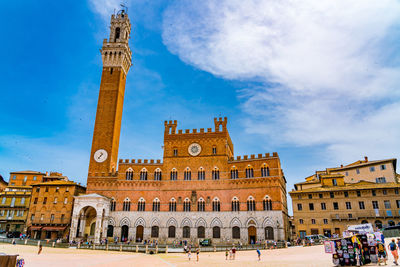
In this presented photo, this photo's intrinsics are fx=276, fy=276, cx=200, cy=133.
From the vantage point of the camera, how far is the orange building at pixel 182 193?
42219mm

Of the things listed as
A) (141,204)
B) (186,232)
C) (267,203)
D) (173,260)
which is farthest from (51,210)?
(267,203)

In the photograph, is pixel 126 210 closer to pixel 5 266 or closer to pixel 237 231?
pixel 237 231

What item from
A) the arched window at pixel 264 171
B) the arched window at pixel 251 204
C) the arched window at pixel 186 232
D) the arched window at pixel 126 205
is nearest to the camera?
the arched window at pixel 251 204

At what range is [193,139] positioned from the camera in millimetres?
48562

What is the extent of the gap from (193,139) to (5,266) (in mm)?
36231

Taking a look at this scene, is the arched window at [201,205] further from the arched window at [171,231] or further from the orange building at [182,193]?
the arched window at [171,231]

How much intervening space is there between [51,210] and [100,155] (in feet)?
40.4

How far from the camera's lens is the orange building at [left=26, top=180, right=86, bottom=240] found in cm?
4559

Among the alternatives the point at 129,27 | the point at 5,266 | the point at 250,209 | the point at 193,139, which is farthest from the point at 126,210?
the point at 129,27

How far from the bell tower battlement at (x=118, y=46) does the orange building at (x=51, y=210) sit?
24.7m

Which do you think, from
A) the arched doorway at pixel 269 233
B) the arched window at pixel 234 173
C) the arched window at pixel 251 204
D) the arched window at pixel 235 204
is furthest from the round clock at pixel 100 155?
the arched doorway at pixel 269 233

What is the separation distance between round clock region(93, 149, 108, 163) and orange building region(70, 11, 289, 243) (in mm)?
53

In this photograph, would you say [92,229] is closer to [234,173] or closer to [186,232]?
[186,232]

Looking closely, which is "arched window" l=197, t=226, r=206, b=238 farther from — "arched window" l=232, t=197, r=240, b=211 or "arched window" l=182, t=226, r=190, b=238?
"arched window" l=232, t=197, r=240, b=211
